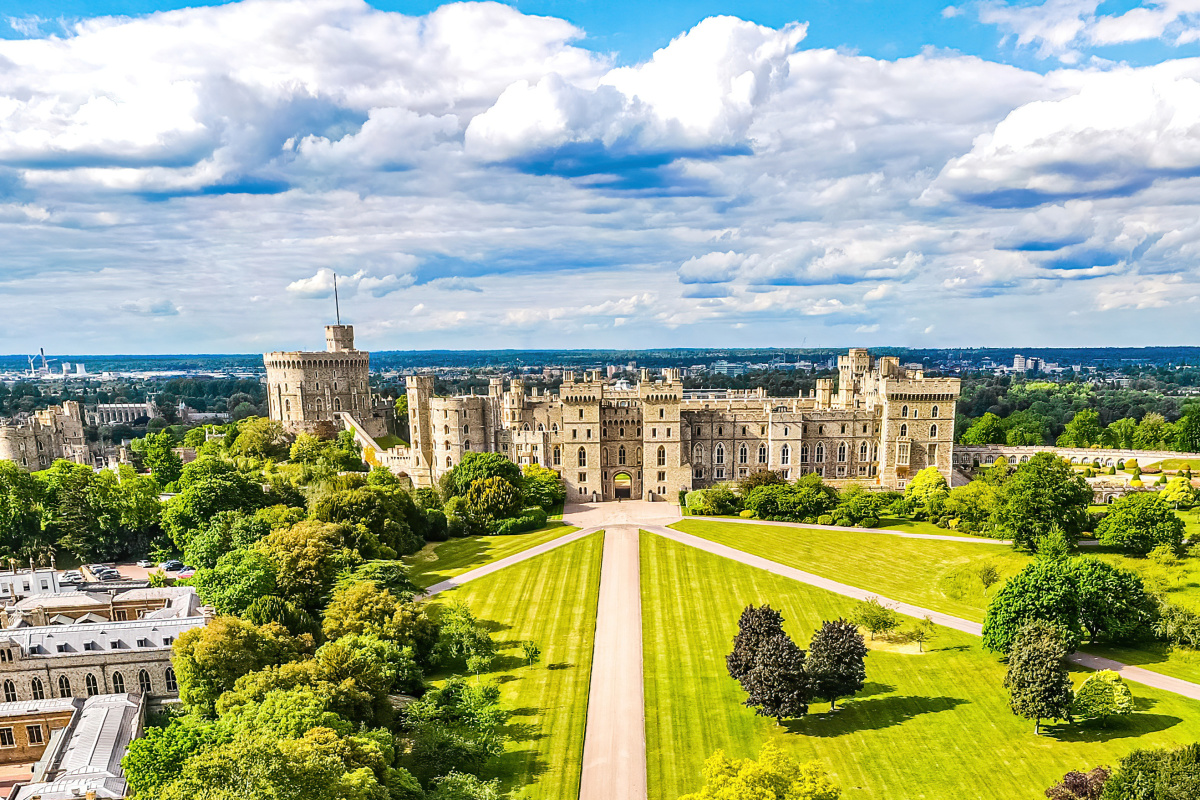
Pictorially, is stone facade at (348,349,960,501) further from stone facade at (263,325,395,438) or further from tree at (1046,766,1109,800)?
tree at (1046,766,1109,800)

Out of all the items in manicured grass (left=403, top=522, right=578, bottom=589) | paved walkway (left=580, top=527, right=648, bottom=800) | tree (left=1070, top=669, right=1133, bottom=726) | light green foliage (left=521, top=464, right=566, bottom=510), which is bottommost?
paved walkway (left=580, top=527, right=648, bottom=800)

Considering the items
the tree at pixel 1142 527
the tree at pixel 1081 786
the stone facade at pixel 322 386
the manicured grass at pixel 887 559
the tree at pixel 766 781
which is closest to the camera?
the tree at pixel 766 781

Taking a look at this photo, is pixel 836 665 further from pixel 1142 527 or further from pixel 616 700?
pixel 1142 527

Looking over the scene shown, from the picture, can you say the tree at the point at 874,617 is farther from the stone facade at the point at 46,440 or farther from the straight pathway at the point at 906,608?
the stone facade at the point at 46,440

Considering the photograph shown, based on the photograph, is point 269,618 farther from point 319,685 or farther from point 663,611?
point 663,611

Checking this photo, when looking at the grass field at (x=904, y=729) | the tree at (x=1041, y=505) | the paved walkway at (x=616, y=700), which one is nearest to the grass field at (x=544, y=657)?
the paved walkway at (x=616, y=700)

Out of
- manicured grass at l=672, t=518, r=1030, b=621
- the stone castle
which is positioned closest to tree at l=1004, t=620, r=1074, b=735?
manicured grass at l=672, t=518, r=1030, b=621
